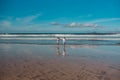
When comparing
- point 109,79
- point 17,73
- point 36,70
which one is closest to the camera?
point 109,79

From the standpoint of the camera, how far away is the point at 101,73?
732 centimetres

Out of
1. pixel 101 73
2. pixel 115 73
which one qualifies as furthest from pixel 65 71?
pixel 115 73

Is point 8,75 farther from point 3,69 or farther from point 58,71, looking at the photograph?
point 58,71

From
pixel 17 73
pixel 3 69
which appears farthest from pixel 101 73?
pixel 3 69

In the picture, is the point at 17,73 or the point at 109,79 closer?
the point at 109,79

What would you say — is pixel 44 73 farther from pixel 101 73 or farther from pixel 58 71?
pixel 101 73

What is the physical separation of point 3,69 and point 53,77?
89.4 inches

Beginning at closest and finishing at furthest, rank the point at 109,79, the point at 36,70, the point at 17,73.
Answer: the point at 109,79, the point at 17,73, the point at 36,70

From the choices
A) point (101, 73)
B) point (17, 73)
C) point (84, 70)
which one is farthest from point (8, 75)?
point (101, 73)

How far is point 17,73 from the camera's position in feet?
23.2

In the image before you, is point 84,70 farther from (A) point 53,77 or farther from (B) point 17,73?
(B) point 17,73

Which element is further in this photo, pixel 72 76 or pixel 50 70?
pixel 50 70

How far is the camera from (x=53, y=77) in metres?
6.58

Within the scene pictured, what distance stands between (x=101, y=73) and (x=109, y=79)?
839mm
